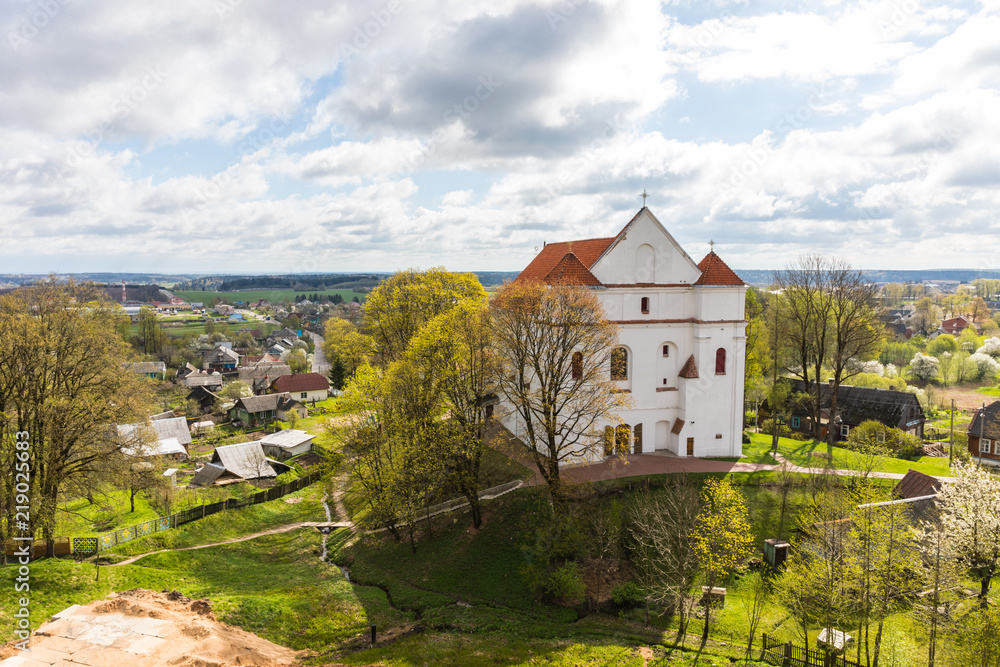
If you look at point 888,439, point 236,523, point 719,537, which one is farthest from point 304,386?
point 888,439

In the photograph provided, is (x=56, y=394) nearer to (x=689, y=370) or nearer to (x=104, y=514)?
(x=104, y=514)

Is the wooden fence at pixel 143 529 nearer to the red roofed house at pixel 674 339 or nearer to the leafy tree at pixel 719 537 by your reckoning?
the red roofed house at pixel 674 339

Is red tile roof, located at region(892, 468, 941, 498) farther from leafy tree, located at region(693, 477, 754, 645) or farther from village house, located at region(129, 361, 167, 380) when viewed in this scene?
village house, located at region(129, 361, 167, 380)

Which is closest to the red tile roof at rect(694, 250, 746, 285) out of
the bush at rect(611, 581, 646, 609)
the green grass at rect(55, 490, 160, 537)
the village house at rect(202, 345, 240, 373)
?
the bush at rect(611, 581, 646, 609)

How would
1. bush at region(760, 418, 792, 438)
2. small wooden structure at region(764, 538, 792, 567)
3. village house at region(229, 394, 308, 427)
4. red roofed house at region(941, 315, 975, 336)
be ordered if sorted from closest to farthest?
small wooden structure at region(764, 538, 792, 567) < bush at region(760, 418, 792, 438) < village house at region(229, 394, 308, 427) < red roofed house at region(941, 315, 975, 336)

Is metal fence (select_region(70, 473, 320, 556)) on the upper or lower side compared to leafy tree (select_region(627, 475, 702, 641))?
lower

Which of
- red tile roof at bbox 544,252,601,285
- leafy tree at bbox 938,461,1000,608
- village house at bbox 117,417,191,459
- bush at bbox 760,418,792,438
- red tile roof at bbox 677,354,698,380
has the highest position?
red tile roof at bbox 544,252,601,285
